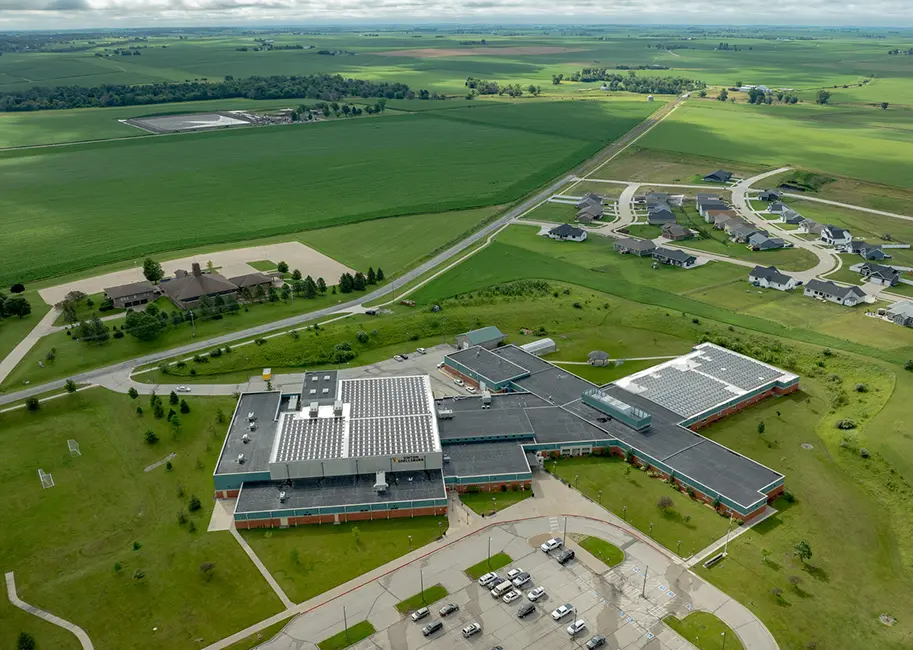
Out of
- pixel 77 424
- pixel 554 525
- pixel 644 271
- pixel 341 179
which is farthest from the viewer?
pixel 341 179

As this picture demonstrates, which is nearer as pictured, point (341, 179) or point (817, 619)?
point (817, 619)

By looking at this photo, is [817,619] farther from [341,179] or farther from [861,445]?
[341,179]

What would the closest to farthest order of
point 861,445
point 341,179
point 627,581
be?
point 627,581 → point 861,445 → point 341,179

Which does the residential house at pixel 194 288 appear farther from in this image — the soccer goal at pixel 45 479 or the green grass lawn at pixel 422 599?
the green grass lawn at pixel 422 599

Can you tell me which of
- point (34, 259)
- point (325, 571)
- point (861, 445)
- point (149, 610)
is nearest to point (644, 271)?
point (861, 445)

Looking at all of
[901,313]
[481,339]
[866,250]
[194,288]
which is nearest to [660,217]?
[866,250]

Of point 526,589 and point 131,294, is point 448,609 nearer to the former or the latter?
point 526,589
